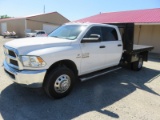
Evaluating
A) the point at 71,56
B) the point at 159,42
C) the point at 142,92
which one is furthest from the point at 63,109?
the point at 159,42

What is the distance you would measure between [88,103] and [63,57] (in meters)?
1.35

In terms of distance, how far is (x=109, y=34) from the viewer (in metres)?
5.77

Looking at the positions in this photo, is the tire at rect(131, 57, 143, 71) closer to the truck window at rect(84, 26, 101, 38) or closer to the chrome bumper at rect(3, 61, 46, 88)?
the truck window at rect(84, 26, 101, 38)

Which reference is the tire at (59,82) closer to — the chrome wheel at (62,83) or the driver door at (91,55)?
the chrome wheel at (62,83)

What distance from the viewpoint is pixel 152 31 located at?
15547 mm

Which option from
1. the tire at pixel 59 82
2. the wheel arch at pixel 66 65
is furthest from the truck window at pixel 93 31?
the tire at pixel 59 82

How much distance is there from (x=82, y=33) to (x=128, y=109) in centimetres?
239

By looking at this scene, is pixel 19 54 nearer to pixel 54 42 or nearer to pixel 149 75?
pixel 54 42

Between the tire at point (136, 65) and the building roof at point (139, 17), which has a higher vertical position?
the building roof at point (139, 17)

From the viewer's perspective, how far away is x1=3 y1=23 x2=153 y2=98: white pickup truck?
3.72 metres

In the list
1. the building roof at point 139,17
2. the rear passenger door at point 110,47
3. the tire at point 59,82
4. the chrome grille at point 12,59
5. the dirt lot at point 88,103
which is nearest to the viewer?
the dirt lot at point 88,103

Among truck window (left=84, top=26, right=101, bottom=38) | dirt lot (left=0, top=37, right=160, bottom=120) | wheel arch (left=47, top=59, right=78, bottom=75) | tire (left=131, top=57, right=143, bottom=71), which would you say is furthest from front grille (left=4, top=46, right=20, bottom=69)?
tire (left=131, top=57, right=143, bottom=71)

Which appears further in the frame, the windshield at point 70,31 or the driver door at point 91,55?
the windshield at point 70,31

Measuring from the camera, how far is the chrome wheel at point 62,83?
164 inches
